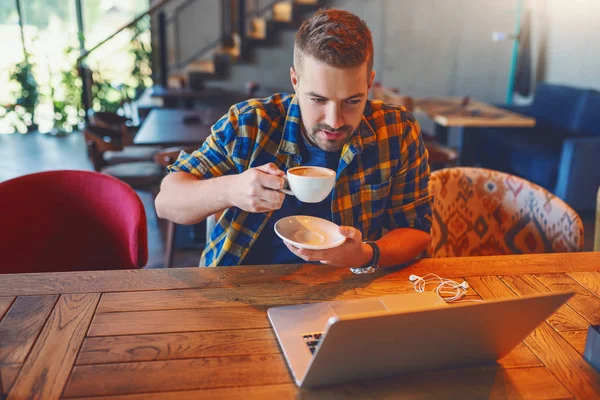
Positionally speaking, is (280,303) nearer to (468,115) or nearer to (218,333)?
(218,333)

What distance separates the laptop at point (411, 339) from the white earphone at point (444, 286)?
242mm

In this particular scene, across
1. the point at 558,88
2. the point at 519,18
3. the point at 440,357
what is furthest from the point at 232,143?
the point at 519,18

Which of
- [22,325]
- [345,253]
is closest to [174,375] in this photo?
[22,325]

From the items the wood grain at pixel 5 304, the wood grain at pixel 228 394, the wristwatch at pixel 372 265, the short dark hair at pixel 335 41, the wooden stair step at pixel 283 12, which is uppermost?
the wooden stair step at pixel 283 12

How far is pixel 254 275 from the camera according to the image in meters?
1.25

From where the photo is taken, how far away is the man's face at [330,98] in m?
1.26

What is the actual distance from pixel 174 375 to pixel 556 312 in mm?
819

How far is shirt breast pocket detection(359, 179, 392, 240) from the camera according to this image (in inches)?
58.4

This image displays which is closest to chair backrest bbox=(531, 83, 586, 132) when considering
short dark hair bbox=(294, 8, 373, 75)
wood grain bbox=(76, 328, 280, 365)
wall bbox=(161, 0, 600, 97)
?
wall bbox=(161, 0, 600, 97)

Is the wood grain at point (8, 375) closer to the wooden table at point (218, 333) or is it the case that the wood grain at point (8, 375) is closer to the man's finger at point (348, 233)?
the wooden table at point (218, 333)

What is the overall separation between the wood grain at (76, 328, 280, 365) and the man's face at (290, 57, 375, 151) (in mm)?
535

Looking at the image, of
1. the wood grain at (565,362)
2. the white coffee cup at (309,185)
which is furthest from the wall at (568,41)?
the white coffee cup at (309,185)

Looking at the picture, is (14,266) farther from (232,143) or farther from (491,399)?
(491,399)

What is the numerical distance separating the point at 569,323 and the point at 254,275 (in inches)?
27.3
